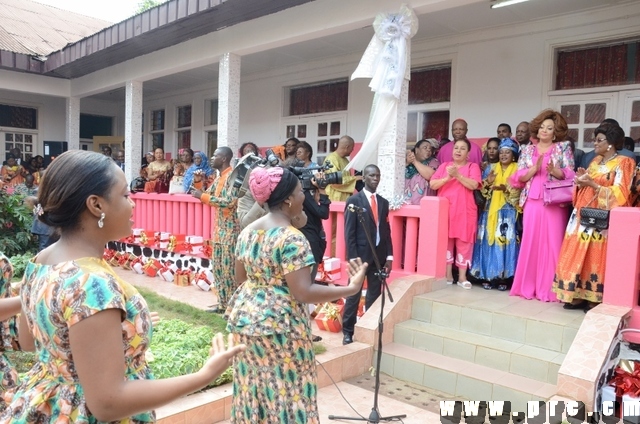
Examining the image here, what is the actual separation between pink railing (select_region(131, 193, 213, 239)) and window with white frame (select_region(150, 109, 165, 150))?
14.6ft

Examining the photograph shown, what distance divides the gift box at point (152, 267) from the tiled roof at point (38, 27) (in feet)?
15.6

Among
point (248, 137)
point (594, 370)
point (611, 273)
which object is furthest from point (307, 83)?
point (594, 370)

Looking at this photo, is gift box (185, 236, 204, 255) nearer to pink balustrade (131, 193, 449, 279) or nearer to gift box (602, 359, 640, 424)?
pink balustrade (131, 193, 449, 279)

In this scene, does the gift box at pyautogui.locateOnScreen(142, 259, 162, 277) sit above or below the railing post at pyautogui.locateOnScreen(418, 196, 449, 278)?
below

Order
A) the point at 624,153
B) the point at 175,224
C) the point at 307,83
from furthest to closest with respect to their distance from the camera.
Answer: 1. the point at 307,83
2. the point at 175,224
3. the point at 624,153

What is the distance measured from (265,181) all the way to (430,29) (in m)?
5.62

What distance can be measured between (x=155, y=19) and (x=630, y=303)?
20.8ft

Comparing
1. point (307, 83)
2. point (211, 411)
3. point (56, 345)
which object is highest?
point (307, 83)

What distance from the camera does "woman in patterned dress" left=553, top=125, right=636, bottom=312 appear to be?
13.9 ft

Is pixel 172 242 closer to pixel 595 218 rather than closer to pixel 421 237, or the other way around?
pixel 421 237

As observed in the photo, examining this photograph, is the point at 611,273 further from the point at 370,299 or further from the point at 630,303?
the point at 370,299

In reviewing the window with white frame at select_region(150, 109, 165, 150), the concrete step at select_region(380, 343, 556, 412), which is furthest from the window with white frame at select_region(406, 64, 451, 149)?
the window with white frame at select_region(150, 109, 165, 150)

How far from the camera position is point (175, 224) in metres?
7.73

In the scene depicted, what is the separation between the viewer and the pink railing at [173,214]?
7309 mm
